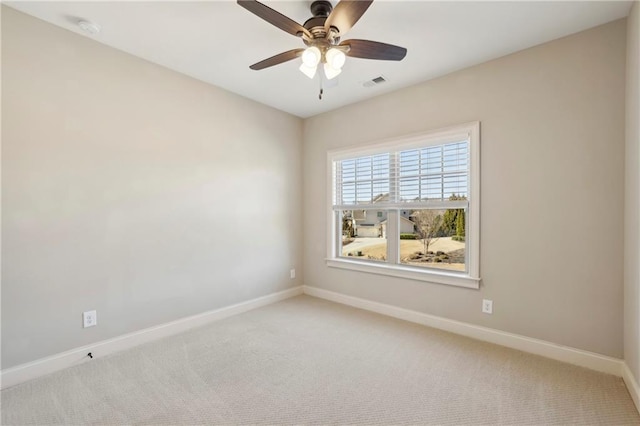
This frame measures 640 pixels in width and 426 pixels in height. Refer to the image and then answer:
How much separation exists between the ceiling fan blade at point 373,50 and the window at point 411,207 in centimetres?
127

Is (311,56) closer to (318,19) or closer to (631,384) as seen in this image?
(318,19)

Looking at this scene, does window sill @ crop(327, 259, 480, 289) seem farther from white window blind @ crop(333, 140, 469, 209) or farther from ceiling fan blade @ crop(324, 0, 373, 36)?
ceiling fan blade @ crop(324, 0, 373, 36)

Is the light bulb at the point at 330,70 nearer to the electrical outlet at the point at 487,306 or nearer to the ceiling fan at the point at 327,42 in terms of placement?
the ceiling fan at the point at 327,42

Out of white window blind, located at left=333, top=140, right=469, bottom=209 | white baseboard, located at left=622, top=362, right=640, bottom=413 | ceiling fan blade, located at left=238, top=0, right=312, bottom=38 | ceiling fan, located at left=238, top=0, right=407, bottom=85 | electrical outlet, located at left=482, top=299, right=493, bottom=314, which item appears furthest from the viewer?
white window blind, located at left=333, top=140, right=469, bottom=209

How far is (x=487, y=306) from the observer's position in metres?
2.69

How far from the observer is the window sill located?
2820 mm

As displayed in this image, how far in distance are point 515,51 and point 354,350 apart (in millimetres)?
3020

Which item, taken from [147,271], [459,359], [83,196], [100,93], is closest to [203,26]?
[100,93]

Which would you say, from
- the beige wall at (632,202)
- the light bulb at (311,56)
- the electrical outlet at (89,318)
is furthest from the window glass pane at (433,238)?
the electrical outlet at (89,318)

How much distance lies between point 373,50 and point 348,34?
20.8 inches

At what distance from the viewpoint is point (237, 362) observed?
2.32 metres

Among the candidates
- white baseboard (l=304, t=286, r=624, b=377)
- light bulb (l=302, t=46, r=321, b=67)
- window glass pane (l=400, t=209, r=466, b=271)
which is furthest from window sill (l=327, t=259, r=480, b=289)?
light bulb (l=302, t=46, r=321, b=67)

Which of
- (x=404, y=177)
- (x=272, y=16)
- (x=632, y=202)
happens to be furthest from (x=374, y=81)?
(x=632, y=202)

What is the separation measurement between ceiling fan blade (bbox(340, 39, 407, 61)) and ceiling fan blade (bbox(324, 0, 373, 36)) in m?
0.15
